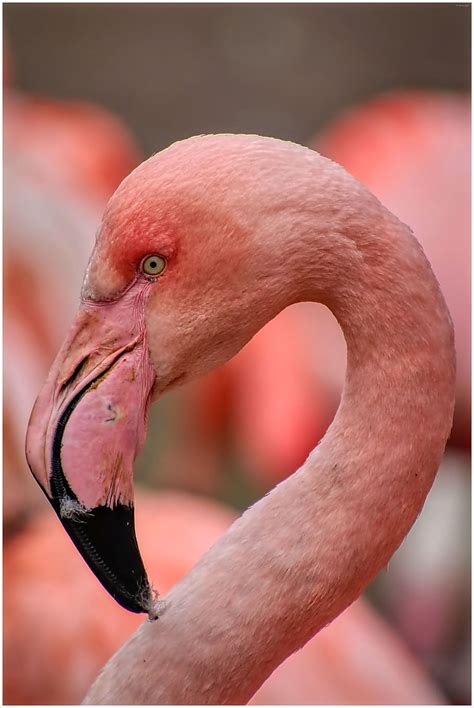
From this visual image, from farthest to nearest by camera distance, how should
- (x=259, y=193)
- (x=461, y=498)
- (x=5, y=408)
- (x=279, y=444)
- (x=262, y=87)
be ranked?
(x=262, y=87)
(x=461, y=498)
(x=279, y=444)
(x=5, y=408)
(x=259, y=193)

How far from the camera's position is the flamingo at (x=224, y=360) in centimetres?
99

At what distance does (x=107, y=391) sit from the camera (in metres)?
1.04

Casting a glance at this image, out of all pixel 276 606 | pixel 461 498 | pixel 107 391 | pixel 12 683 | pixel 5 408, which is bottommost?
pixel 461 498

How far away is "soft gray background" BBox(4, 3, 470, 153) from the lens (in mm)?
7082

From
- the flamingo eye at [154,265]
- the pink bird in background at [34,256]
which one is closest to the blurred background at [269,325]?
the pink bird in background at [34,256]

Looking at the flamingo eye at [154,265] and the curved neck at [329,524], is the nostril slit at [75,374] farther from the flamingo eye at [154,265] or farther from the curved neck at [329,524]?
the curved neck at [329,524]

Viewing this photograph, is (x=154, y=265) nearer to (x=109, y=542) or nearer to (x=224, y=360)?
(x=224, y=360)

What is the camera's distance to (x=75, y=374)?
1.05m

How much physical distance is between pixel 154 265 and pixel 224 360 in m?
0.14

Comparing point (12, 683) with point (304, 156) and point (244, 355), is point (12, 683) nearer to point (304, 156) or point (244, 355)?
point (304, 156)

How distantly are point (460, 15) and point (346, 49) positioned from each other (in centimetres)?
103

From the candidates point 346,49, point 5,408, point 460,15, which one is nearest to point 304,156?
point 5,408

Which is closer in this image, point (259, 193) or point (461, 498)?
point (259, 193)

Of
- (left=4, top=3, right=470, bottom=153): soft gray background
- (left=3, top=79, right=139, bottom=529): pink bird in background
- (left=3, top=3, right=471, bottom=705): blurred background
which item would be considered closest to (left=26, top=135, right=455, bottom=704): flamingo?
(left=3, top=3, right=471, bottom=705): blurred background
